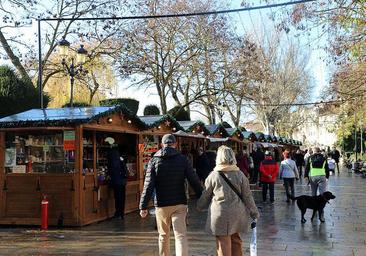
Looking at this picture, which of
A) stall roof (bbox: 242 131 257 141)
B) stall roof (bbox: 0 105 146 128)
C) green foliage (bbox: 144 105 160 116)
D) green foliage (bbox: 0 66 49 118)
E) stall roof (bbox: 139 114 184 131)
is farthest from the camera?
stall roof (bbox: 242 131 257 141)

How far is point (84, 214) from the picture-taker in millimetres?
10898

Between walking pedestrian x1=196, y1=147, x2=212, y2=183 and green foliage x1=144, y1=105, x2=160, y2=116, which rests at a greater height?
green foliage x1=144, y1=105, x2=160, y2=116

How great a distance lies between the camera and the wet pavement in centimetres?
808

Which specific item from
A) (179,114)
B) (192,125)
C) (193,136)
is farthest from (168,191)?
(179,114)

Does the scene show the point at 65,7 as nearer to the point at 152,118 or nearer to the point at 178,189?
the point at 152,118

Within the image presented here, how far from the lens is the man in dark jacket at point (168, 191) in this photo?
245 inches

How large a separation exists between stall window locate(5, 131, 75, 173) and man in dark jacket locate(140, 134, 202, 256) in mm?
5022

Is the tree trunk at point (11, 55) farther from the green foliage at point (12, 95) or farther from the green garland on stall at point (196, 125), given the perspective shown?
the green garland on stall at point (196, 125)

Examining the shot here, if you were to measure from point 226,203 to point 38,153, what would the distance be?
22.2 feet

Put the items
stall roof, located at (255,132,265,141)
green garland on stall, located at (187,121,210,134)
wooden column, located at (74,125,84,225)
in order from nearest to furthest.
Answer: wooden column, located at (74,125,84,225), green garland on stall, located at (187,121,210,134), stall roof, located at (255,132,265,141)

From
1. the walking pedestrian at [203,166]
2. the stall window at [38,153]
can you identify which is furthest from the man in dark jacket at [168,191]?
the walking pedestrian at [203,166]

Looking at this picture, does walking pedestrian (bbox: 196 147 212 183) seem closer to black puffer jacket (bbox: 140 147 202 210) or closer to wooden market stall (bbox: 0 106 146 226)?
wooden market stall (bbox: 0 106 146 226)

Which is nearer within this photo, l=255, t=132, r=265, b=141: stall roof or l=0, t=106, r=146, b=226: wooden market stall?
l=0, t=106, r=146, b=226: wooden market stall

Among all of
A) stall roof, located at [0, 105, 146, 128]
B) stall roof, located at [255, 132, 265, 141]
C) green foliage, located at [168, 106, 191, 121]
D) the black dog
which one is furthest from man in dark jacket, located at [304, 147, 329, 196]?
stall roof, located at [255, 132, 265, 141]
